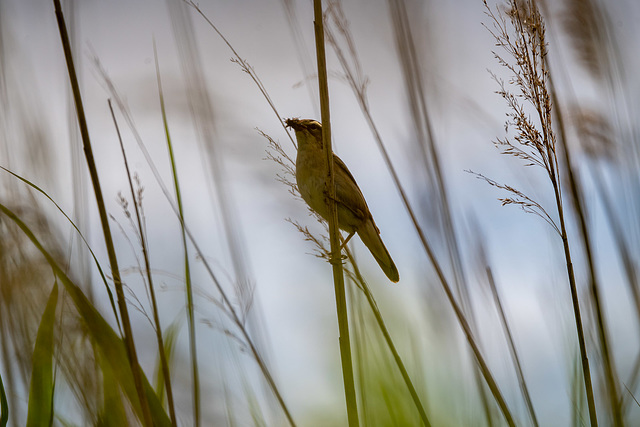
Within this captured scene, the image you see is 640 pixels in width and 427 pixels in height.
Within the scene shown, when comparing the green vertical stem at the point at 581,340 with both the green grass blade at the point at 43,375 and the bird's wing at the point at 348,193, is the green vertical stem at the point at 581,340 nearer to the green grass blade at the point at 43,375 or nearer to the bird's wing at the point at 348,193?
the green grass blade at the point at 43,375

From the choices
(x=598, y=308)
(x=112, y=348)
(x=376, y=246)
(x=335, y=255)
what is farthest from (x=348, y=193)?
(x=112, y=348)

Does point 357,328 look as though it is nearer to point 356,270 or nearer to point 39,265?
point 356,270

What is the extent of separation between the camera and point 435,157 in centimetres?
170

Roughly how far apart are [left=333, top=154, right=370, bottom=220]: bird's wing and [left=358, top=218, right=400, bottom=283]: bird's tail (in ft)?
0.18

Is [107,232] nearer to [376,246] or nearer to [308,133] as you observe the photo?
[308,133]

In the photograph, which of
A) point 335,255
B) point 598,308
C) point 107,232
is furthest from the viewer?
point 335,255

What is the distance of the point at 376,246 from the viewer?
261 cm

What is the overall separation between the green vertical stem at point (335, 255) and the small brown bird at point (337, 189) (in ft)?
2.35

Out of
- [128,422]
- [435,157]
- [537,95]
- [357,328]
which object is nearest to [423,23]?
[435,157]

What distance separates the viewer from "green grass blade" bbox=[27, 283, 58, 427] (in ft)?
3.20

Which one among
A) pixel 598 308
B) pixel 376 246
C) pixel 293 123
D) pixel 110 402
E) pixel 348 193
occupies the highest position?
pixel 293 123

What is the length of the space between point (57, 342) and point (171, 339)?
0.92 feet

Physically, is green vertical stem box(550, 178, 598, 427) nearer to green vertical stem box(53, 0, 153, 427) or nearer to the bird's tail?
green vertical stem box(53, 0, 153, 427)

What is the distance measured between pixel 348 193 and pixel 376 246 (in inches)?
11.2
